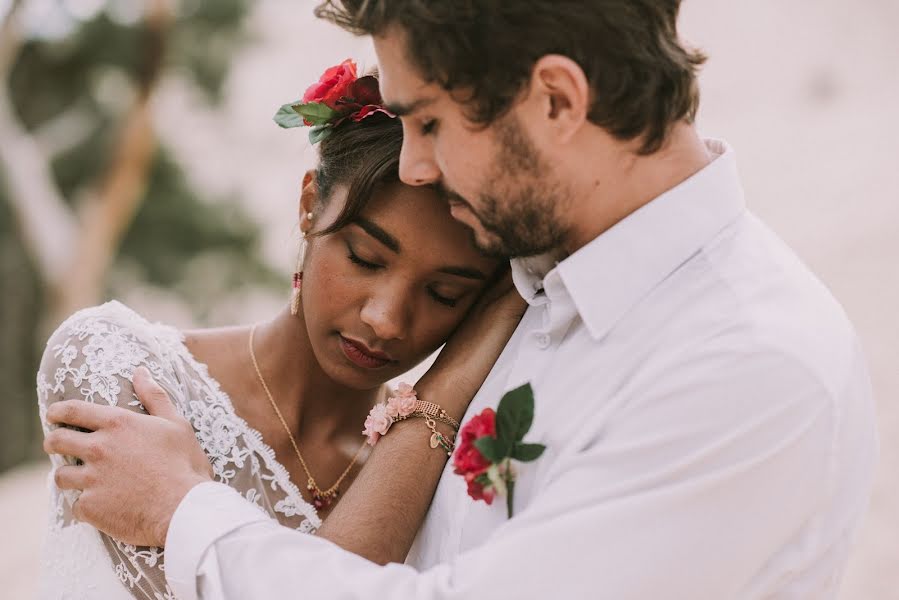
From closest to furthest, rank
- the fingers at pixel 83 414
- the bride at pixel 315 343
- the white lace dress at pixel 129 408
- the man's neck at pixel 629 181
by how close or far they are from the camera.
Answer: the man's neck at pixel 629 181 → the fingers at pixel 83 414 → the white lace dress at pixel 129 408 → the bride at pixel 315 343

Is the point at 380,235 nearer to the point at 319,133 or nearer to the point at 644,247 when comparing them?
the point at 319,133

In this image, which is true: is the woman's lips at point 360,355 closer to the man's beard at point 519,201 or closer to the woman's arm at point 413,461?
the woman's arm at point 413,461

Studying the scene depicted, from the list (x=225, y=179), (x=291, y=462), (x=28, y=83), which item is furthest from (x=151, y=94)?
(x=291, y=462)

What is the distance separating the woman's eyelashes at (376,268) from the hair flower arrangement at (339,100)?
372mm

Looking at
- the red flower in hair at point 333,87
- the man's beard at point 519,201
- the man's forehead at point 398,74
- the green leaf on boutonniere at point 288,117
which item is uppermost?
the man's forehead at point 398,74

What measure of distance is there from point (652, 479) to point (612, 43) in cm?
87

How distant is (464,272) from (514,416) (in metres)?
0.56

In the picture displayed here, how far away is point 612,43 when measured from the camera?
2014 millimetres

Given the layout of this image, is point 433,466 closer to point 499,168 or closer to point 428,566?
point 428,566

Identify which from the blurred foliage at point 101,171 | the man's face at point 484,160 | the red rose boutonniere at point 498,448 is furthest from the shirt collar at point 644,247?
the blurred foliage at point 101,171

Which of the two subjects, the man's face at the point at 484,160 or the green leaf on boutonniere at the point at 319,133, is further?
the green leaf on boutonniere at the point at 319,133

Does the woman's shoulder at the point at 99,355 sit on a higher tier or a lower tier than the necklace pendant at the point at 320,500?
higher

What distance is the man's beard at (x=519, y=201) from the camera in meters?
2.03

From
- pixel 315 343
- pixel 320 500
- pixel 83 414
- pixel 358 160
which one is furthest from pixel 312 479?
pixel 358 160
